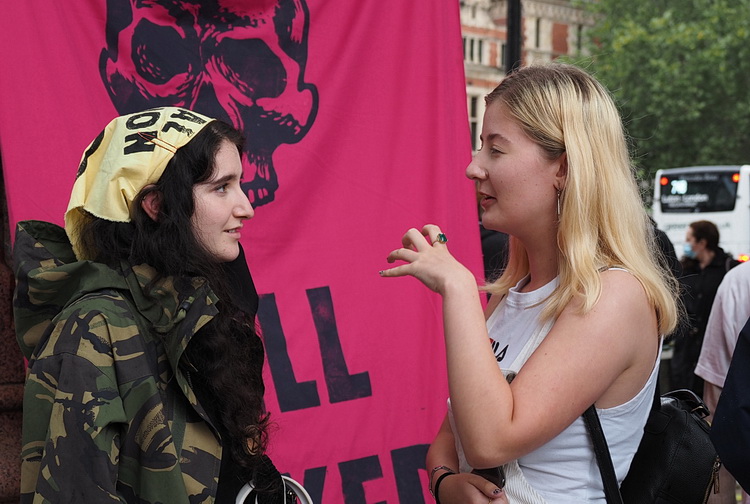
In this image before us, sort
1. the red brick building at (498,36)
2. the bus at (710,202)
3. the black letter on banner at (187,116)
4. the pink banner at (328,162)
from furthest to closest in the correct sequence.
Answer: the red brick building at (498,36) < the bus at (710,202) < the pink banner at (328,162) < the black letter on banner at (187,116)

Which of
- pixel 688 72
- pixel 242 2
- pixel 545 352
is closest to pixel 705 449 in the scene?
pixel 545 352

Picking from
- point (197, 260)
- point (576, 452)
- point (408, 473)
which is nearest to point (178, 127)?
point (197, 260)

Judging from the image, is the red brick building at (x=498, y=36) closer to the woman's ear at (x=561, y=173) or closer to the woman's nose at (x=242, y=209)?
the woman's nose at (x=242, y=209)

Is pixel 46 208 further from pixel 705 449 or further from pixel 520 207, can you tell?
pixel 705 449

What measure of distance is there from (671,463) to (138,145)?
1395mm

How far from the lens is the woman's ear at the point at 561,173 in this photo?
6.39 ft

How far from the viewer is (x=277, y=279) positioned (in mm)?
3070

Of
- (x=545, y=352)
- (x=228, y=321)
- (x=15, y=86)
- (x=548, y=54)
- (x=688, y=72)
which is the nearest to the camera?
(x=545, y=352)

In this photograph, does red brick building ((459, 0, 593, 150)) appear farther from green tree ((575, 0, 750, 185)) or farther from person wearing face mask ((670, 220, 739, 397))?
person wearing face mask ((670, 220, 739, 397))

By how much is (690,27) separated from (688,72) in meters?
1.62

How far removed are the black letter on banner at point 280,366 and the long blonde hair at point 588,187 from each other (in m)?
1.31

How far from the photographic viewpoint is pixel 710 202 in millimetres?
22016

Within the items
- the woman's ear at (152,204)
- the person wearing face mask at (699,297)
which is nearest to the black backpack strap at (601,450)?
the woman's ear at (152,204)

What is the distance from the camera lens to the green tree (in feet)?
94.4
